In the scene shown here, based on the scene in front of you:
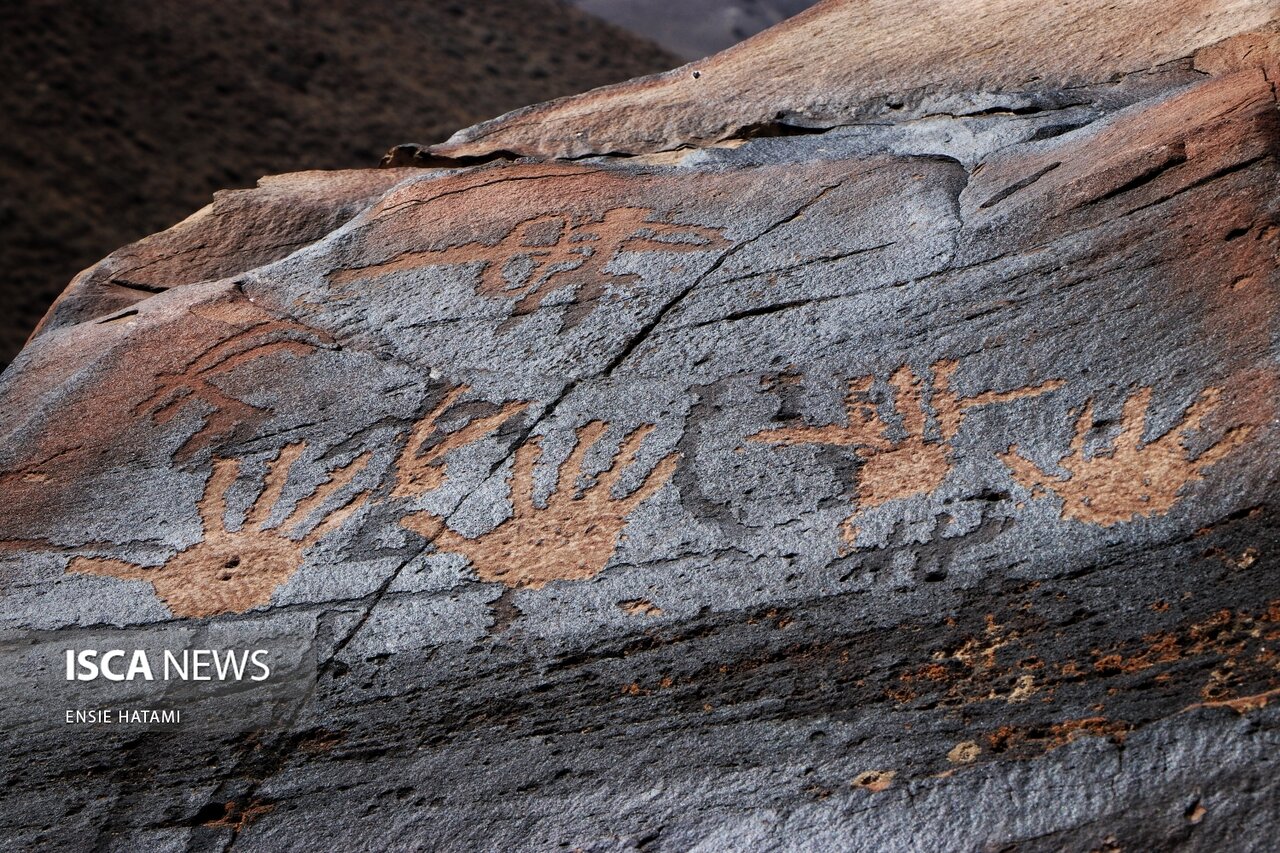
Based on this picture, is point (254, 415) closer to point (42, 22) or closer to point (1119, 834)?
point (1119, 834)

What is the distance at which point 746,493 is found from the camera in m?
1.70

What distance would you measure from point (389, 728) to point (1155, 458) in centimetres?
105

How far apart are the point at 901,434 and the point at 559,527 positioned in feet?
1.66

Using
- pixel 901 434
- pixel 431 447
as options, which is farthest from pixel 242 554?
pixel 901 434

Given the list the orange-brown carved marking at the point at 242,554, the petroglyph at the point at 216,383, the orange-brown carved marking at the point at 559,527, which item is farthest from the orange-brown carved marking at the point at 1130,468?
the petroglyph at the point at 216,383

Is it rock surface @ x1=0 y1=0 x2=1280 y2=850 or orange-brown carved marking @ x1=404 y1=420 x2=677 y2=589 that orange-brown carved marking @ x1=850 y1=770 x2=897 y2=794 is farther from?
orange-brown carved marking @ x1=404 y1=420 x2=677 y2=589

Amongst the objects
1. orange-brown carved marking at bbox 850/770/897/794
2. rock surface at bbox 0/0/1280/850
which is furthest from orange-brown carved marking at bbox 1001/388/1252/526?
orange-brown carved marking at bbox 850/770/897/794

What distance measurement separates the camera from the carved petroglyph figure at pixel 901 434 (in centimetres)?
164

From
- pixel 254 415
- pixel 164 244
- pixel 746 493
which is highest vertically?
pixel 164 244

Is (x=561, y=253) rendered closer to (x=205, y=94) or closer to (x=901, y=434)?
(x=901, y=434)

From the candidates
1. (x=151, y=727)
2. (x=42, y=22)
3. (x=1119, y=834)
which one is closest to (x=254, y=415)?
(x=151, y=727)

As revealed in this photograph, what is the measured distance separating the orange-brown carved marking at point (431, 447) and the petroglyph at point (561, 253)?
24cm

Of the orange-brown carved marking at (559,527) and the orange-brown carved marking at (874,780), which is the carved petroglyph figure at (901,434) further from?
the orange-brown carved marking at (874,780)

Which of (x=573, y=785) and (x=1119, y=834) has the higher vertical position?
(x=573, y=785)
